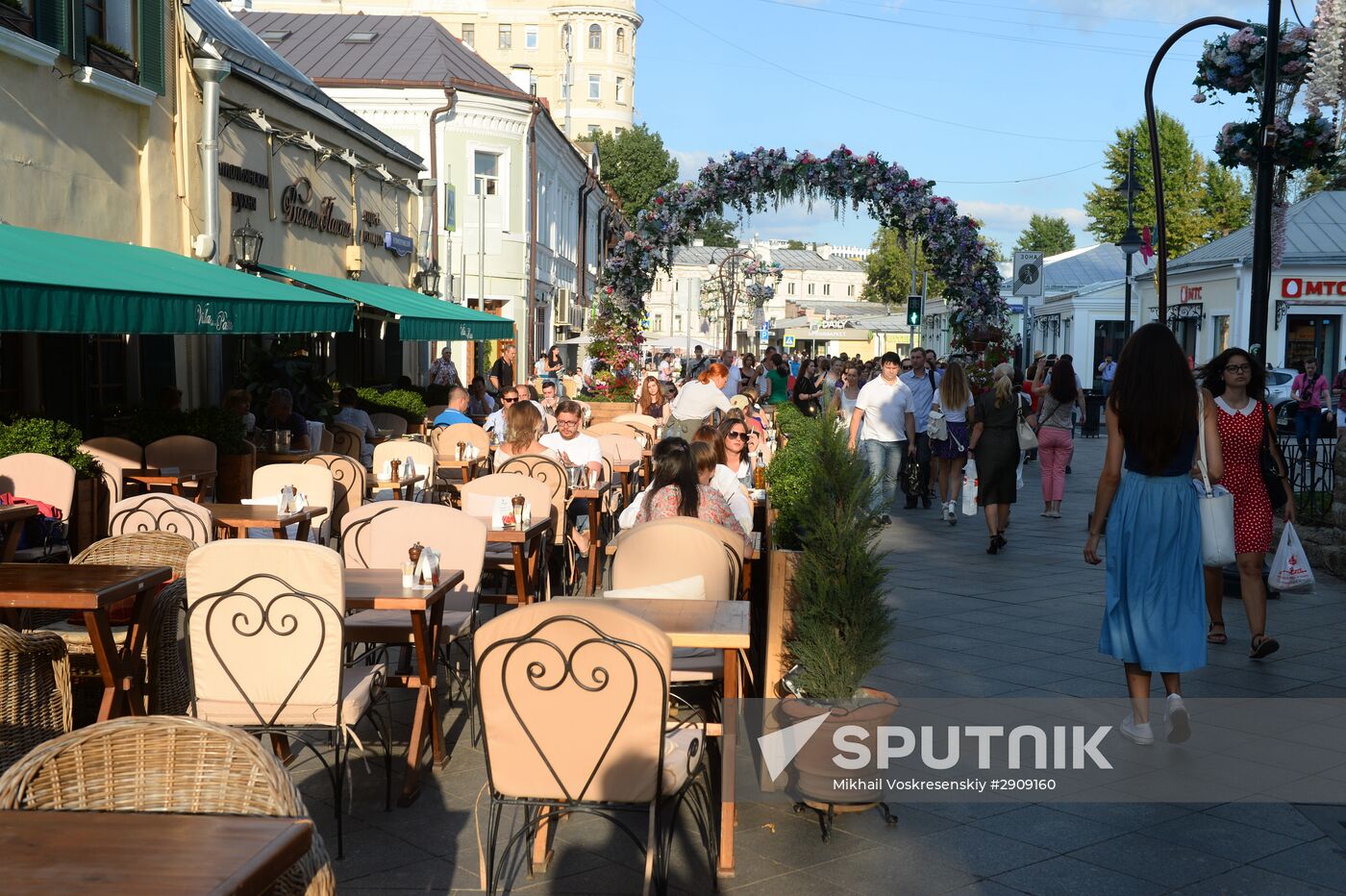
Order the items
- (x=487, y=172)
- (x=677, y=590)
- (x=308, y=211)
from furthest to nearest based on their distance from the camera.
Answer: (x=487, y=172) < (x=308, y=211) < (x=677, y=590)

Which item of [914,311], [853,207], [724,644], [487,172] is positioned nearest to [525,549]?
[724,644]

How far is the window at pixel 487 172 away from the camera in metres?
31.8

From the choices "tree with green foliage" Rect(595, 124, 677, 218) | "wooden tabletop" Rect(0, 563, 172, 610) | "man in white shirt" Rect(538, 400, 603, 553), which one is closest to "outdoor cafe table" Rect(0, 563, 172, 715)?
"wooden tabletop" Rect(0, 563, 172, 610)

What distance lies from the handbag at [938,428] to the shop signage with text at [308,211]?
833 cm

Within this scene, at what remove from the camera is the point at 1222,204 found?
51.8 meters

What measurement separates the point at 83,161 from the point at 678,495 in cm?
764

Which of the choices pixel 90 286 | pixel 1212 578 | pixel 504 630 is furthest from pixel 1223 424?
pixel 90 286

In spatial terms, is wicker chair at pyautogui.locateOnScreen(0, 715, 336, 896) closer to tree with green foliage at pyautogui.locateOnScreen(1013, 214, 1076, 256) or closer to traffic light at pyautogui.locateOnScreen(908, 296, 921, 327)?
traffic light at pyautogui.locateOnScreen(908, 296, 921, 327)

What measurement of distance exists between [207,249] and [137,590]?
363 inches

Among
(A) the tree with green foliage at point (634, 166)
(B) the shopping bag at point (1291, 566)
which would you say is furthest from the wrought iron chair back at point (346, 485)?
(A) the tree with green foliage at point (634, 166)

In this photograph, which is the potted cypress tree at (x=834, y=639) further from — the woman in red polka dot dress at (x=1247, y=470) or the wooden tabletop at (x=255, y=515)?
the wooden tabletop at (x=255, y=515)

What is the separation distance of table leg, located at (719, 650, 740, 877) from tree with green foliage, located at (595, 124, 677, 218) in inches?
2622

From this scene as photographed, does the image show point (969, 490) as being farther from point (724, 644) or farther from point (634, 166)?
point (634, 166)

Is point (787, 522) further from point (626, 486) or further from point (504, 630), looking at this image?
point (626, 486)
